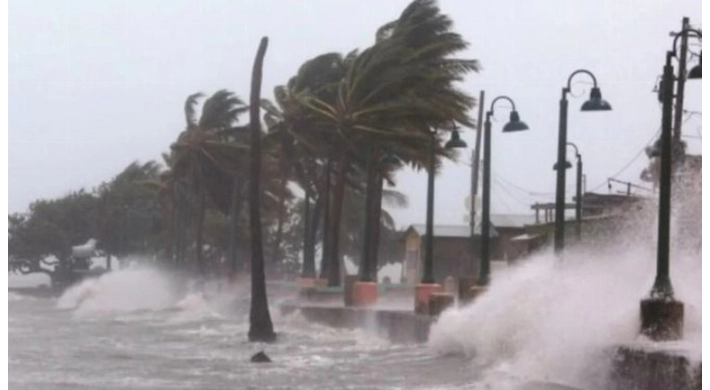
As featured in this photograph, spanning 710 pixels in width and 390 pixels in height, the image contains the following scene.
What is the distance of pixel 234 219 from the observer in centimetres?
2483

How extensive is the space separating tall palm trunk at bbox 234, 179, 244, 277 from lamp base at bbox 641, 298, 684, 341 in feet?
46.3

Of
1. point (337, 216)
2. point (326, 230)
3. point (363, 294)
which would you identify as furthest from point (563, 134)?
point (326, 230)

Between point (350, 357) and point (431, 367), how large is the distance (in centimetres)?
176

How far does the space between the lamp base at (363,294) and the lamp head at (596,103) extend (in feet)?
32.6

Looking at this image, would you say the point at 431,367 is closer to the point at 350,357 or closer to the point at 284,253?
the point at 350,357

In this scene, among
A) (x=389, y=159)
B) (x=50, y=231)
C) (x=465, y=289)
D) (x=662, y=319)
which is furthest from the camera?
(x=389, y=159)

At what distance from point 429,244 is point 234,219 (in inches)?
223

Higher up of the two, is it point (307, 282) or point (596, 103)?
point (596, 103)

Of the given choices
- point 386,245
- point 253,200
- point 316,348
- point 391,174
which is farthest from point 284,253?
point 316,348

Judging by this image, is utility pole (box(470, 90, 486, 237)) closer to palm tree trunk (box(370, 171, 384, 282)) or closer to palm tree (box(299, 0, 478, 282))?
palm tree (box(299, 0, 478, 282))

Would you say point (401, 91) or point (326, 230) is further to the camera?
point (326, 230)

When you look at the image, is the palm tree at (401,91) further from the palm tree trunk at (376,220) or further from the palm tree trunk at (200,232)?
the palm tree trunk at (200,232)

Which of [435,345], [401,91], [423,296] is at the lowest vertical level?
[435,345]

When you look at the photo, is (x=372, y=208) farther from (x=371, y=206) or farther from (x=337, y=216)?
(x=337, y=216)
